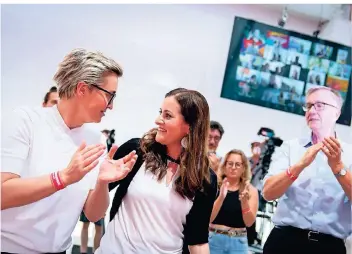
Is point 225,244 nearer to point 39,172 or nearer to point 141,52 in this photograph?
point 39,172

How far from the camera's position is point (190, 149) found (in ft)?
4.99

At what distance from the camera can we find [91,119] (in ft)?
4.26

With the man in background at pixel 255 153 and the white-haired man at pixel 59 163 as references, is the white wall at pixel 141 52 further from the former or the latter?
the white-haired man at pixel 59 163

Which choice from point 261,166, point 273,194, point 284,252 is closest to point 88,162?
point 273,194

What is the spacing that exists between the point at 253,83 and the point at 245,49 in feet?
1.36

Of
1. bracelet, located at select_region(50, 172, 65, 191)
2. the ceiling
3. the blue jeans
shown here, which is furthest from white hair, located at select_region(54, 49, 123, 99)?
the ceiling

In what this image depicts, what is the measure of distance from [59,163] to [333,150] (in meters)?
1.10

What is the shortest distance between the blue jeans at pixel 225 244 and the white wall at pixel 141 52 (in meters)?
2.14

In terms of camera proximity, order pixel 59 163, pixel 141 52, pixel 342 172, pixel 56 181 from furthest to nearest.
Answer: pixel 141 52 < pixel 342 172 < pixel 59 163 < pixel 56 181

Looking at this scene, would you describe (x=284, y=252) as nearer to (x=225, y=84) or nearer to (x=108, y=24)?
(x=225, y=84)

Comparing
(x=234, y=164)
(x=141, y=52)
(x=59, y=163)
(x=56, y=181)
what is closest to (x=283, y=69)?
(x=141, y=52)

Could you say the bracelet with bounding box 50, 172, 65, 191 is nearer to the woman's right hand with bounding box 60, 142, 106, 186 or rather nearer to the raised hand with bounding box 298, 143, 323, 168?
the woman's right hand with bounding box 60, 142, 106, 186

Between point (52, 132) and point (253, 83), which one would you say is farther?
point (253, 83)

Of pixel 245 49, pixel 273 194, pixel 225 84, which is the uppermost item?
pixel 245 49
